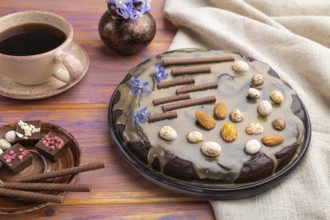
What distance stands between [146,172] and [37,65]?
32 cm

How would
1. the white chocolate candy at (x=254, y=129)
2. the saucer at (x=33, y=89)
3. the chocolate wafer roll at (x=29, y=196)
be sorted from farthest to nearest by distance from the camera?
the saucer at (x=33, y=89) < the white chocolate candy at (x=254, y=129) < the chocolate wafer roll at (x=29, y=196)

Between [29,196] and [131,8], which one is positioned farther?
[131,8]

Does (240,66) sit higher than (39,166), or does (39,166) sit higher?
(240,66)

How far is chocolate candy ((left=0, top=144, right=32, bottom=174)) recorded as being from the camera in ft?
2.15

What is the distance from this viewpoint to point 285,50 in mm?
968

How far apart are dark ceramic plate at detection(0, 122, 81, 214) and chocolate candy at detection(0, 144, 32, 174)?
0.01 m

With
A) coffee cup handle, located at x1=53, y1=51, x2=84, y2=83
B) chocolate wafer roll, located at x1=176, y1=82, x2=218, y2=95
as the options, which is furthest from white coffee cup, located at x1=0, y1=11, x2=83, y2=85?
chocolate wafer roll, located at x1=176, y1=82, x2=218, y2=95

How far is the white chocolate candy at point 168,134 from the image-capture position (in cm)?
68

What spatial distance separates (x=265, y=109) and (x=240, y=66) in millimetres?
132

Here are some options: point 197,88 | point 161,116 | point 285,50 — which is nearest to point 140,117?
point 161,116

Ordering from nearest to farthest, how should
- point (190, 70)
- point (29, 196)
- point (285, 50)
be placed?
point (29, 196)
point (190, 70)
point (285, 50)

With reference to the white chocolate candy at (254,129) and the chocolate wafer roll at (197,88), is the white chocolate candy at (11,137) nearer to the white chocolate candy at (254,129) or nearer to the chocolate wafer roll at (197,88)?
the chocolate wafer roll at (197,88)

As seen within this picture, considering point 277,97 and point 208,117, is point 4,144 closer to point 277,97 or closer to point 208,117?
point 208,117

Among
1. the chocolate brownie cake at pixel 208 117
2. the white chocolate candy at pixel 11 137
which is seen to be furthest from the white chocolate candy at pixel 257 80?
the white chocolate candy at pixel 11 137
